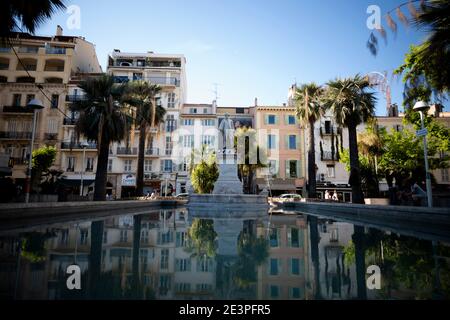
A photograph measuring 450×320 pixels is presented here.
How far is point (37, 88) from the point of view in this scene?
1566 inches

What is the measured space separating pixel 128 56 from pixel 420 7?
47.3 meters

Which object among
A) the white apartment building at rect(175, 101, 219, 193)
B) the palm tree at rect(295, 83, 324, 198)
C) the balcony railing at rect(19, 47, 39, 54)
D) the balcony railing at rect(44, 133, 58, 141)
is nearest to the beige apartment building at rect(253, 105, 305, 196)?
the white apartment building at rect(175, 101, 219, 193)

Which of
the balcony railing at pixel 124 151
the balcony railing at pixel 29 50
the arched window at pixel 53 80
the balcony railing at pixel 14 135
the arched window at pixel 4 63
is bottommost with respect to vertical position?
the balcony railing at pixel 124 151

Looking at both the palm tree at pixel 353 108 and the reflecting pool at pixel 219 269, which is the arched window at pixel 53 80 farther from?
the reflecting pool at pixel 219 269

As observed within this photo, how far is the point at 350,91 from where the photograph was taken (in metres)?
19.4

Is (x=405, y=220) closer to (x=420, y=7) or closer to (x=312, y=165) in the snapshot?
(x=420, y=7)

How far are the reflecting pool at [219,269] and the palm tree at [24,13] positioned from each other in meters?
6.20

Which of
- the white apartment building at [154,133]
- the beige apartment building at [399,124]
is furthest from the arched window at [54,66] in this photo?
the beige apartment building at [399,124]

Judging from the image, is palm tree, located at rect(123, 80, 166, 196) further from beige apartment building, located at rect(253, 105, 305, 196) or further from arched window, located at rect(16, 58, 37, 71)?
arched window, located at rect(16, 58, 37, 71)

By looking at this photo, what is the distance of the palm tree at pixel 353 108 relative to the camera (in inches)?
726

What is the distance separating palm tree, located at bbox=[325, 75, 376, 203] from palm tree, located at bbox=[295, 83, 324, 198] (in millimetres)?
4191

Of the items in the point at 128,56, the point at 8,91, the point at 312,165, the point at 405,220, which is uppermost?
the point at 128,56
